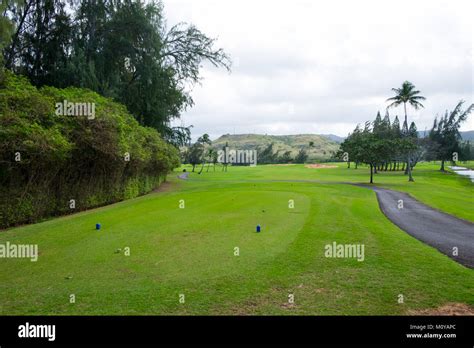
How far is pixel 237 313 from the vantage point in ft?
18.3

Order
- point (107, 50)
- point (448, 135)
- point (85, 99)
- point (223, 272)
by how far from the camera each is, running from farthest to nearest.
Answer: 1. point (448, 135)
2. point (107, 50)
3. point (85, 99)
4. point (223, 272)

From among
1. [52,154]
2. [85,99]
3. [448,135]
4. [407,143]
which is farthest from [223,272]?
[448,135]

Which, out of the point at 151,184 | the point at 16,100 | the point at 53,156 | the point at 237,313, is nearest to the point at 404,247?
the point at 237,313

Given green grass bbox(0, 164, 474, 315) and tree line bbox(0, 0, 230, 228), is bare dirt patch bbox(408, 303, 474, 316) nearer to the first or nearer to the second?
green grass bbox(0, 164, 474, 315)

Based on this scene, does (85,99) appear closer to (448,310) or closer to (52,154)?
(52,154)

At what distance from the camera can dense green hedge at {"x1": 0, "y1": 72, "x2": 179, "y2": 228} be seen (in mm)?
14008

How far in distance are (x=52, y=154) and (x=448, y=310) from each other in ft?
54.3

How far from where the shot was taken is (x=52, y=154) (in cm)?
1497

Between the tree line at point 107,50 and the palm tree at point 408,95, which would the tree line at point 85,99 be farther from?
the palm tree at point 408,95

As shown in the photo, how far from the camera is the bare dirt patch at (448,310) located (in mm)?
5566

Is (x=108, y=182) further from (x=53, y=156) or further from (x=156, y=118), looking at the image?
(x=156, y=118)

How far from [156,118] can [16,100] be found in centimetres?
2310

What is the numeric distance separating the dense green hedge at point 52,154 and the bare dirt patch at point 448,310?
51.7ft

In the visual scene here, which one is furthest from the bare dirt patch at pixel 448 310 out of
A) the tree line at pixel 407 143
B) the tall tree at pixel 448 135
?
the tall tree at pixel 448 135
